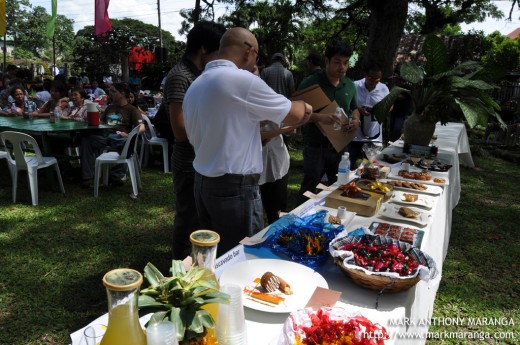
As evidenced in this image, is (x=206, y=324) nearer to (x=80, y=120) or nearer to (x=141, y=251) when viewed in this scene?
(x=141, y=251)

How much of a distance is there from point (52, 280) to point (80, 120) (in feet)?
10.8

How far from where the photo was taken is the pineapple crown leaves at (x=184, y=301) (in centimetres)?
78

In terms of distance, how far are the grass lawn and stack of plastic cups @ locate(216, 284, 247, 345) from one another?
1.85 m

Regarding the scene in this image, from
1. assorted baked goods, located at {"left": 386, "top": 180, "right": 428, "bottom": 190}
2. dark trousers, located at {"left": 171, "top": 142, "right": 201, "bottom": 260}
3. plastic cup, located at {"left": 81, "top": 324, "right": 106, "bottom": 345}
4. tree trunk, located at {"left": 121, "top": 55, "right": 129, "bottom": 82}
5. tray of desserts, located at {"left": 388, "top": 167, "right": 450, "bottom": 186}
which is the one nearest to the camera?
plastic cup, located at {"left": 81, "top": 324, "right": 106, "bottom": 345}

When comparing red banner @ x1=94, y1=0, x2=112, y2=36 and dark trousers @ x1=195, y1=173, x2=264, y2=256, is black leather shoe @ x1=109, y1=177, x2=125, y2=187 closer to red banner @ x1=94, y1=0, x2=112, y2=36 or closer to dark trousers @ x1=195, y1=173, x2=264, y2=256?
dark trousers @ x1=195, y1=173, x2=264, y2=256

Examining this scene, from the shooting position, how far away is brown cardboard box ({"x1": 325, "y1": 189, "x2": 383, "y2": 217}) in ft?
6.78

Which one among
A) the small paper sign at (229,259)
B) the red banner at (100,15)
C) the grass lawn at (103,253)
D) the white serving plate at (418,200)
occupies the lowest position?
the grass lawn at (103,253)

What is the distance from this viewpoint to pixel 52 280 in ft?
9.34

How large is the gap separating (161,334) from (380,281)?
78 centimetres

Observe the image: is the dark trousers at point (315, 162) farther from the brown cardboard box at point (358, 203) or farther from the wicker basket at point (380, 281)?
the wicker basket at point (380, 281)

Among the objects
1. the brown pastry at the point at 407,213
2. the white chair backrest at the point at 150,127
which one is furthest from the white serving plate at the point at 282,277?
the white chair backrest at the point at 150,127

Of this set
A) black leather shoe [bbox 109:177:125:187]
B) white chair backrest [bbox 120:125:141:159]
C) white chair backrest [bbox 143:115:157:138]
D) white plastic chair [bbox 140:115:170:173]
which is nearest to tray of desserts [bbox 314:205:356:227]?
white chair backrest [bbox 120:125:141:159]

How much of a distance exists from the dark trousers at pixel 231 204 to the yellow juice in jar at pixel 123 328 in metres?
Result: 1.09

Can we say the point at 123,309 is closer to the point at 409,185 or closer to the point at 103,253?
the point at 409,185
